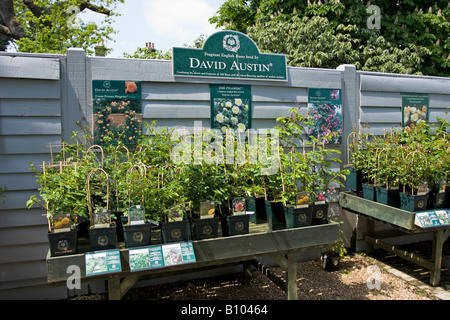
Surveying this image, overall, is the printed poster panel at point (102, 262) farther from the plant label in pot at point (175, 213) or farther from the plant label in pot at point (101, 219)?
the plant label in pot at point (175, 213)

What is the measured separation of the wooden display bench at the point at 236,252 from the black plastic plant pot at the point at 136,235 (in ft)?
0.20

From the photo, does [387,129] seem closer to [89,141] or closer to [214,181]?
[214,181]

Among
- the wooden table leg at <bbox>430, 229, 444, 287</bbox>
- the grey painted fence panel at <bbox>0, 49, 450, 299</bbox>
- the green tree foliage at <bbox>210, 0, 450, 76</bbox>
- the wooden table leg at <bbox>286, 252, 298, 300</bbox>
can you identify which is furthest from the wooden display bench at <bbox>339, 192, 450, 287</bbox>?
the green tree foliage at <bbox>210, 0, 450, 76</bbox>

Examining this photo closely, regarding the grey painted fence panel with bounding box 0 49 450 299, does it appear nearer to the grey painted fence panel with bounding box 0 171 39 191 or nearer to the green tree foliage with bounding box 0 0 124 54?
the grey painted fence panel with bounding box 0 171 39 191

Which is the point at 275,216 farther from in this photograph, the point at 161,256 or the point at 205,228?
the point at 161,256

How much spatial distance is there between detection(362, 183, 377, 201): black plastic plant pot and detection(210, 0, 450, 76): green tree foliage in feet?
13.0

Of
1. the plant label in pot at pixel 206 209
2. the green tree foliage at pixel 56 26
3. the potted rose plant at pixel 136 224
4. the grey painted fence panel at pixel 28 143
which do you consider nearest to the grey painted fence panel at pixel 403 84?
the plant label in pot at pixel 206 209

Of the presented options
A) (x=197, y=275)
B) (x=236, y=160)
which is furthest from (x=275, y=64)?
(x=197, y=275)

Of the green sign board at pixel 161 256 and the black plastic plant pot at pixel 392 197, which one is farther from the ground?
the black plastic plant pot at pixel 392 197

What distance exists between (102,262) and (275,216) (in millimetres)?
1302

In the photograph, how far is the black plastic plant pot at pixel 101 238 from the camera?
2174 millimetres

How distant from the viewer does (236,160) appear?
9.27 ft

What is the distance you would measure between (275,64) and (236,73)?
1.58ft

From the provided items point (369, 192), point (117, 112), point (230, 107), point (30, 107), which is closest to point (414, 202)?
point (369, 192)
